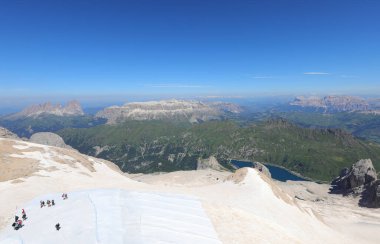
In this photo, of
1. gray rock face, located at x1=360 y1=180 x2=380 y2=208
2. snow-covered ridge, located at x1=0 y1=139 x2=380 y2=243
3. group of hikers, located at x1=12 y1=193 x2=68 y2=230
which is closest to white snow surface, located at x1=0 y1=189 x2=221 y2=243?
snow-covered ridge, located at x1=0 y1=139 x2=380 y2=243

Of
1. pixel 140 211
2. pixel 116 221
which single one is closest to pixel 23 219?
pixel 116 221

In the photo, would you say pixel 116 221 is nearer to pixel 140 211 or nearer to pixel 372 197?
pixel 140 211

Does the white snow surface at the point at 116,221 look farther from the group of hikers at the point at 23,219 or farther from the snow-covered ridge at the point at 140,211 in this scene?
the group of hikers at the point at 23,219

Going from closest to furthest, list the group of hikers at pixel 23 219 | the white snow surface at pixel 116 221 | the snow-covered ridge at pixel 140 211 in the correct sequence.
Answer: the white snow surface at pixel 116 221 → the snow-covered ridge at pixel 140 211 → the group of hikers at pixel 23 219

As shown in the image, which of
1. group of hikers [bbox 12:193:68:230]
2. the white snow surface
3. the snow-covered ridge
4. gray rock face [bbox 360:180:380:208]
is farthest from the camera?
gray rock face [bbox 360:180:380:208]

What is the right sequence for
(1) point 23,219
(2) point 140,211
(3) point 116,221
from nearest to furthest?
(3) point 116,221 → (2) point 140,211 → (1) point 23,219

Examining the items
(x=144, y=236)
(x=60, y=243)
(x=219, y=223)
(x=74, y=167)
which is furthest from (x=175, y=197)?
(x=74, y=167)

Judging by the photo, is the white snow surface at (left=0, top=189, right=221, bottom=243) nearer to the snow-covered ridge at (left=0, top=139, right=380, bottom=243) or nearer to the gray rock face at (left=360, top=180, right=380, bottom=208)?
the snow-covered ridge at (left=0, top=139, right=380, bottom=243)

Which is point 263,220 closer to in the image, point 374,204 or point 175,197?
point 175,197

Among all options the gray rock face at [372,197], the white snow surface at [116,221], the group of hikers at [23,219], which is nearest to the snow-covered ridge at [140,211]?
the white snow surface at [116,221]
